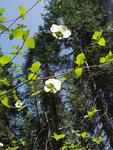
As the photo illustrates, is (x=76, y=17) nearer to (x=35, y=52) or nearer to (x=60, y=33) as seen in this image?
(x=35, y=52)

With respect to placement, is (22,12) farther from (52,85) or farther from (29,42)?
(52,85)

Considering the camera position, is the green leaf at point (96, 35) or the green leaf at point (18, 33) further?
the green leaf at point (96, 35)

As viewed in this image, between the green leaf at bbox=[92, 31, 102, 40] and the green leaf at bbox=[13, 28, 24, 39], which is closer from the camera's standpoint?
the green leaf at bbox=[13, 28, 24, 39]

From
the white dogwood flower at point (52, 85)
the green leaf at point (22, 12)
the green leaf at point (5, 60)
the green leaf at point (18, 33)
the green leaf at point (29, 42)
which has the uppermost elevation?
the green leaf at point (22, 12)

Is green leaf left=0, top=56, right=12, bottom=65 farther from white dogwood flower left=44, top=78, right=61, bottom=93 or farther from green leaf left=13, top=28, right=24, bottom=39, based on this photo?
white dogwood flower left=44, top=78, right=61, bottom=93

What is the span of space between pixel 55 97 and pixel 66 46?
5073mm

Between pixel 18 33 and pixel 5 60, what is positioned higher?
pixel 18 33

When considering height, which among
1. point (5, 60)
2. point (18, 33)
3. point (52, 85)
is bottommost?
point (52, 85)

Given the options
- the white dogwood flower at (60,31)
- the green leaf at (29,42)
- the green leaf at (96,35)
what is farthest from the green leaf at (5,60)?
the green leaf at (96,35)

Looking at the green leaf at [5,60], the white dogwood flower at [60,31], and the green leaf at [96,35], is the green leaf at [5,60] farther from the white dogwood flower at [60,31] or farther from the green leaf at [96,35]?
the green leaf at [96,35]

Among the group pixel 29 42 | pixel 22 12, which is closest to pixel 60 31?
pixel 29 42

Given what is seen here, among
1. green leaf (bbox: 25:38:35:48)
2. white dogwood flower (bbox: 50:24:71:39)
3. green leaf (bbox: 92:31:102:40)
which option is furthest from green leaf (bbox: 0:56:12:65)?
green leaf (bbox: 92:31:102:40)

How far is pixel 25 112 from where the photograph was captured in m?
26.0

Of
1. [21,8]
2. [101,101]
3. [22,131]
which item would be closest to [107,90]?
[101,101]
